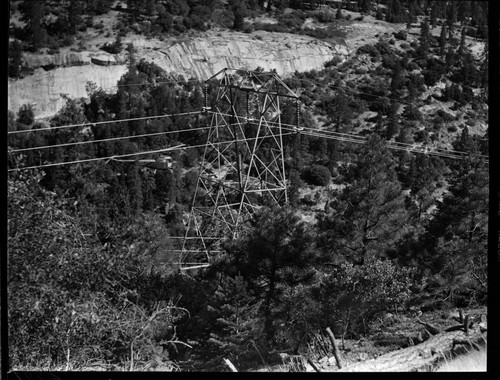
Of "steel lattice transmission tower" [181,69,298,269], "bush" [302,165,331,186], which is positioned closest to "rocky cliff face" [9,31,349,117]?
"steel lattice transmission tower" [181,69,298,269]

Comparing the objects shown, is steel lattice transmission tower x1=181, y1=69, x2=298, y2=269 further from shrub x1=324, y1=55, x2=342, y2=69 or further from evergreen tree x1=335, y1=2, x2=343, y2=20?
evergreen tree x1=335, y1=2, x2=343, y2=20

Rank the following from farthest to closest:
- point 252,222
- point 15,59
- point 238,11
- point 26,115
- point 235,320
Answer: point 238,11 < point 26,115 < point 15,59 < point 252,222 < point 235,320

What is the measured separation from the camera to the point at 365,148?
22.8 feet

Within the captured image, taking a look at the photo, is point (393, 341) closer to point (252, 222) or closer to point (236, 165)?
point (252, 222)

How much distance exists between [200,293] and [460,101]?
3856 mm

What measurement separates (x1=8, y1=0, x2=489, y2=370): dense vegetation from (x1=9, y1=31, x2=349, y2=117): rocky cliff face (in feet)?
0.50

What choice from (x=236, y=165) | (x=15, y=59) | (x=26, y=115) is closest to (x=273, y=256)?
(x=236, y=165)

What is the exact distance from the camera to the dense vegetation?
4809 millimetres

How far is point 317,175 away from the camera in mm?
6945

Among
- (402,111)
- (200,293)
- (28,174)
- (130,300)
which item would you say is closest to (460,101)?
(402,111)

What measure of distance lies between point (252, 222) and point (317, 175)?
1323 millimetres

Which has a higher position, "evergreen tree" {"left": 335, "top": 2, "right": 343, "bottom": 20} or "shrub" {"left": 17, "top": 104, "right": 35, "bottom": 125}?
"evergreen tree" {"left": 335, "top": 2, "right": 343, "bottom": 20}

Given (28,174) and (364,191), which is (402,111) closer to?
(364,191)

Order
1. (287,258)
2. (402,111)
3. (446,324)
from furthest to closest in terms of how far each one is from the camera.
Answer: (402,111) < (287,258) < (446,324)
